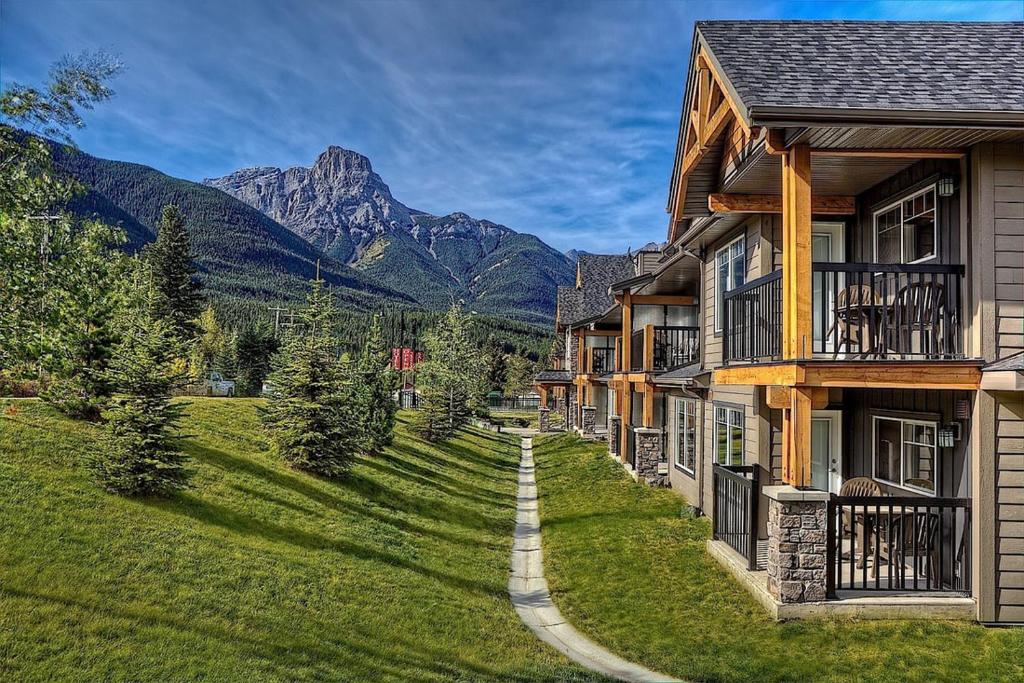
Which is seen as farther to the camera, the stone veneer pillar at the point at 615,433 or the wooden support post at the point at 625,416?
the stone veneer pillar at the point at 615,433

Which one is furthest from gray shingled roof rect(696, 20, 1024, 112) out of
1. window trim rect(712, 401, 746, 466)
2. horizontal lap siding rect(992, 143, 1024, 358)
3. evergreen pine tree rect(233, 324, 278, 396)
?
evergreen pine tree rect(233, 324, 278, 396)

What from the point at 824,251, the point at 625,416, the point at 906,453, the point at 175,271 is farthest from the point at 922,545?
the point at 175,271

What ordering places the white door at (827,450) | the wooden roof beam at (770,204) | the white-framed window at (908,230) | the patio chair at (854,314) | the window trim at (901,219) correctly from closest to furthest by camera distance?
the patio chair at (854,314), the window trim at (901,219), the white-framed window at (908,230), the wooden roof beam at (770,204), the white door at (827,450)

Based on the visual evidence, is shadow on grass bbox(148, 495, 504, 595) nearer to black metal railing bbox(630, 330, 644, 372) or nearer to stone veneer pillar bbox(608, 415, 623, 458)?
black metal railing bbox(630, 330, 644, 372)

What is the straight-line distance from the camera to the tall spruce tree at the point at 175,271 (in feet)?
121

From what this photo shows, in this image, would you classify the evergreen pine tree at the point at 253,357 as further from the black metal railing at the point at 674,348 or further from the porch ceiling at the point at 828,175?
the porch ceiling at the point at 828,175

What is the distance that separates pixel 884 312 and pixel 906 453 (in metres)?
3.06

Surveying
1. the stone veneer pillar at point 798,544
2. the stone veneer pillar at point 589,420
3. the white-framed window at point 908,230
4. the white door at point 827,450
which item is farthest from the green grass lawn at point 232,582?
the stone veneer pillar at point 589,420

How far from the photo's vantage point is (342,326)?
105m

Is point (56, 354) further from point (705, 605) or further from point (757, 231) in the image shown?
point (757, 231)

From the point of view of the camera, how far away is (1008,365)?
7062 mm

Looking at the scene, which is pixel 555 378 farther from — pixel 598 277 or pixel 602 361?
pixel 602 361

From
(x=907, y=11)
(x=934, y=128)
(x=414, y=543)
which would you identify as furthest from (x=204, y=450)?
(x=907, y=11)

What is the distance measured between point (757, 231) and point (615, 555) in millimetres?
6516
